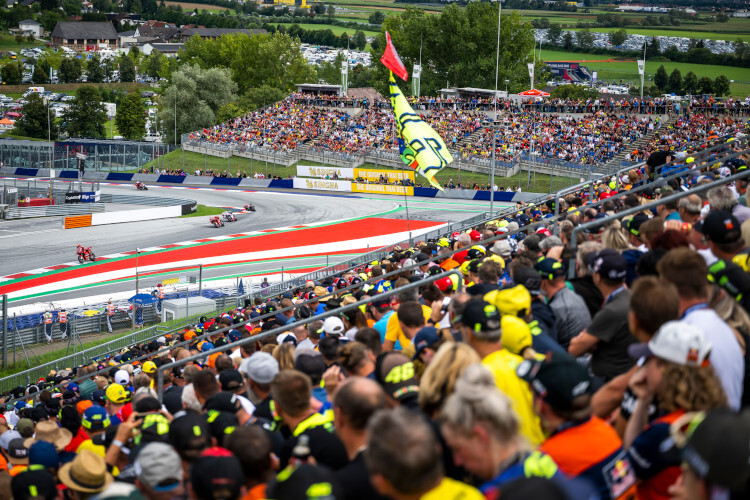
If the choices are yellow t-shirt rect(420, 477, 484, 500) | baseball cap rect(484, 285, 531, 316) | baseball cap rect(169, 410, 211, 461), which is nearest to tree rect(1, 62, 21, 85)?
baseball cap rect(169, 410, 211, 461)

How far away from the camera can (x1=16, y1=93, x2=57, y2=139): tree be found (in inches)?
3757

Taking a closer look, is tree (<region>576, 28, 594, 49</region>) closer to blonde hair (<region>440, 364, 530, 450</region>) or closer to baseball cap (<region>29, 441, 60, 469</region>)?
baseball cap (<region>29, 441, 60, 469</region>)

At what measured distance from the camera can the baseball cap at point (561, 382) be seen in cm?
391

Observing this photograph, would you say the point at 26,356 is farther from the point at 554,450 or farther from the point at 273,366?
the point at 554,450

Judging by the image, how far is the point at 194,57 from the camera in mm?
113188

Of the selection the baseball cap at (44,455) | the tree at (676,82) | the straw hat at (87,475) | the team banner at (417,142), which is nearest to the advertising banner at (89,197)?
the team banner at (417,142)

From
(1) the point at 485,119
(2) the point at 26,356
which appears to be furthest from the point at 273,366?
(1) the point at 485,119

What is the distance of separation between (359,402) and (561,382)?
105 centimetres

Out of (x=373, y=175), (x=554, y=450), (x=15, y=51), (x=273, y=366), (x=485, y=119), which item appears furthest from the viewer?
(x=15, y=51)

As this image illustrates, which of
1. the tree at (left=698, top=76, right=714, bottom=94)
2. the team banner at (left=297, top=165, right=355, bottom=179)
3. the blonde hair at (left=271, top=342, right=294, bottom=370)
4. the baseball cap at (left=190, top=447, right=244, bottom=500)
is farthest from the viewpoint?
the tree at (left=698, top=76, right=714, bottom=94)

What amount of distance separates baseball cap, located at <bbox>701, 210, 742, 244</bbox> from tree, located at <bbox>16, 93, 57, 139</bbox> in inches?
3936

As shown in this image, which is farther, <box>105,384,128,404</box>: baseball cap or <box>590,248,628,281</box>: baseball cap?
<box>105,384,128,404</box>: baseball cap

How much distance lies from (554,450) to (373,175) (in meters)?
58.0

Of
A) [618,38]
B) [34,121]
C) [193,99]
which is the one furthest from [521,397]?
[618,38]
